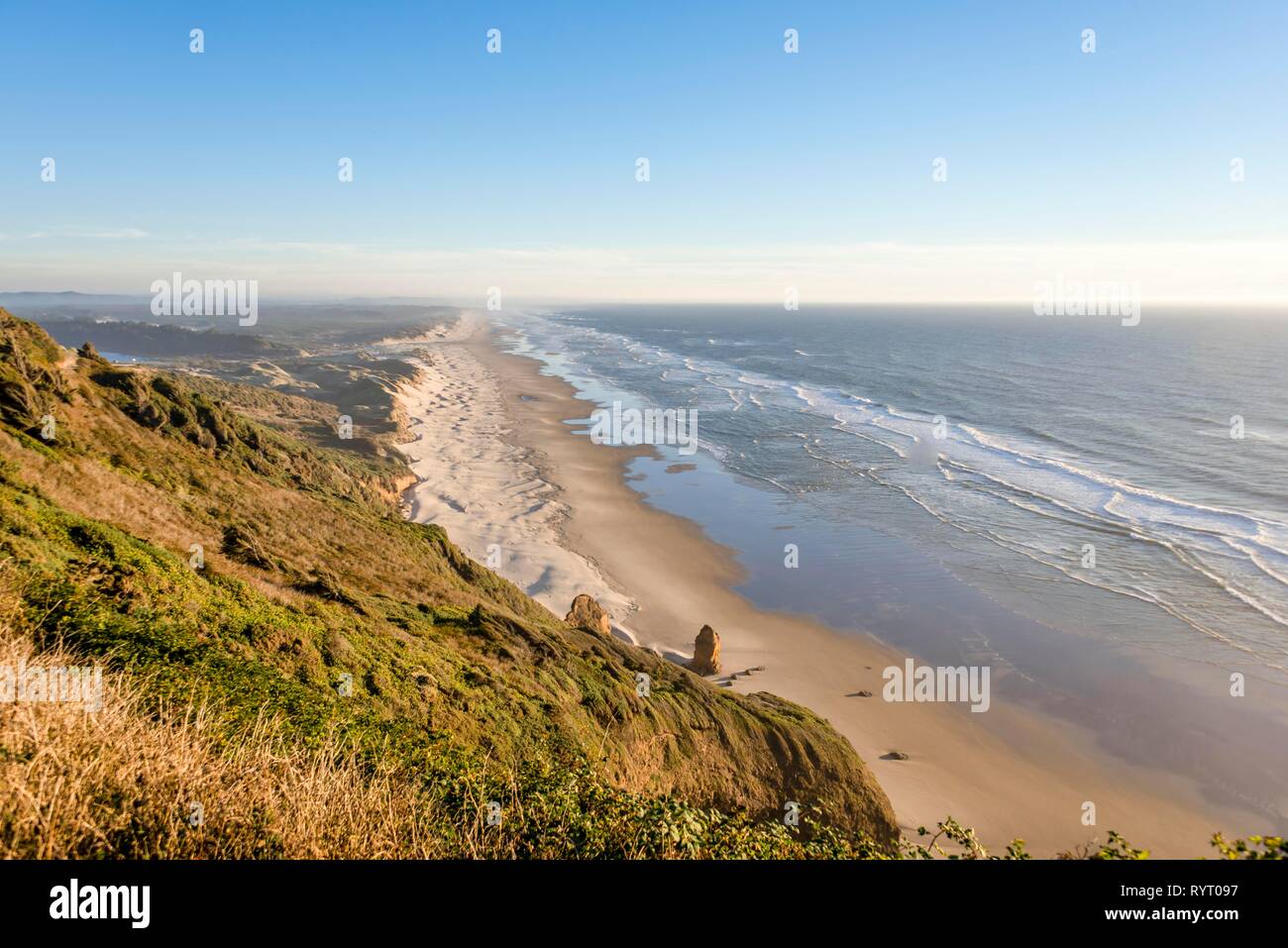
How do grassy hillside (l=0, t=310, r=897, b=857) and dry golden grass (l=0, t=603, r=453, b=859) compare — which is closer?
dry golden grass (l=0, t=603, r=453, b=859)

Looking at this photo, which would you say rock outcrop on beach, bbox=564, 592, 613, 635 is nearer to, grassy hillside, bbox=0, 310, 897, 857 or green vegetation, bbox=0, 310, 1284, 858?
grassy hillside, bbox=0, 310, 897, 857

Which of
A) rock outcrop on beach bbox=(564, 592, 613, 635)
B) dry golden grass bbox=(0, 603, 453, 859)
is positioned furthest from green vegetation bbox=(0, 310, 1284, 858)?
rock outcrop on beach bbox=(564, 592, 613, 635)

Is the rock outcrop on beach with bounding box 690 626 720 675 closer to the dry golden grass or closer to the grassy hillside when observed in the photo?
the grassy hillside

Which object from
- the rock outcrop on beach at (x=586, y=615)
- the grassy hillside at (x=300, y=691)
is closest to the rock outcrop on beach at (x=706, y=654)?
the rock outcrop on beach at (x=586, y=615)

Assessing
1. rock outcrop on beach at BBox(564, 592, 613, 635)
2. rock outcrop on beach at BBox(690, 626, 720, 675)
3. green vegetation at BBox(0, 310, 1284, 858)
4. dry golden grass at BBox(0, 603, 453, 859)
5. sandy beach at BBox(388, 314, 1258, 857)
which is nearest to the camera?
dry golden grass at BBox(0, 603, 453, 859)

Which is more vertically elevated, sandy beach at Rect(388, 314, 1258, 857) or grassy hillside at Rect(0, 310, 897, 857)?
grassy hillside at Rect(0, 310, 897, 857)

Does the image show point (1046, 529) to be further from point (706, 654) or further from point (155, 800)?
point (155, 800)

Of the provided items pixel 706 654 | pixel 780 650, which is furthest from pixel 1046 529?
pixel 706 654

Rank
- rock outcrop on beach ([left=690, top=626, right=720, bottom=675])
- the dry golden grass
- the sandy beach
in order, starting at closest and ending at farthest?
the dry golden grass, the sandy beach, rock outcrop on beach ([left=690, top=626, right=720, bottom=675])
